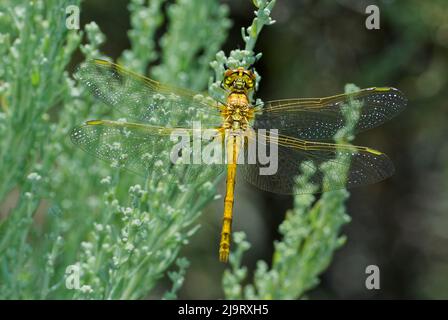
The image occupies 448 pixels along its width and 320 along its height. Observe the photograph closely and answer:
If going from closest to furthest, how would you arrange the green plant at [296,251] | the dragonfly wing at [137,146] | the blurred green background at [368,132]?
the dragonfly wing at [137,146]
the green plant at [296,251]
the blurred green background at [368,132]

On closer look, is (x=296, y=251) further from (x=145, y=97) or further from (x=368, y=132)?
(x=368, y=132)

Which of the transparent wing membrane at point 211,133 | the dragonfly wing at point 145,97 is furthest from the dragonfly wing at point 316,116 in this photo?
the dragonfly wing at point 145,97

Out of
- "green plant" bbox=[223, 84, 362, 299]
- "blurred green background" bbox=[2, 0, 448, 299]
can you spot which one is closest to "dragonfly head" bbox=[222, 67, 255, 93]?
"green plant" bbox=[223, 84, 362, 299]

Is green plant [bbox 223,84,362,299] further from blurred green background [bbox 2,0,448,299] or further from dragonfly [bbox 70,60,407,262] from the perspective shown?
blurred green background [bbox 2,0,448,299]

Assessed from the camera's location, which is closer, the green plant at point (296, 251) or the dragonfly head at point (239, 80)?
the dragonfly head at point (239, 80)

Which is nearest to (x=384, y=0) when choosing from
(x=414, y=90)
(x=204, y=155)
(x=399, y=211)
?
(x=414, y=90)

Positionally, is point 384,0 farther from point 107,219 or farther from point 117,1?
point 107,219

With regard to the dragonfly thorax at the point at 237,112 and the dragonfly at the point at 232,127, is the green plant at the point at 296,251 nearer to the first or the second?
the dragonfly at the point at 232,127

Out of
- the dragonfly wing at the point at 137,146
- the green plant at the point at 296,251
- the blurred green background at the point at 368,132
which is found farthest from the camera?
the blurred green background at the point at 368,132

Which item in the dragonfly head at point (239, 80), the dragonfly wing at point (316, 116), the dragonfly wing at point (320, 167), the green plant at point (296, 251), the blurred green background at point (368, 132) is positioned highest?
the blurred green background at point (368, 132)
